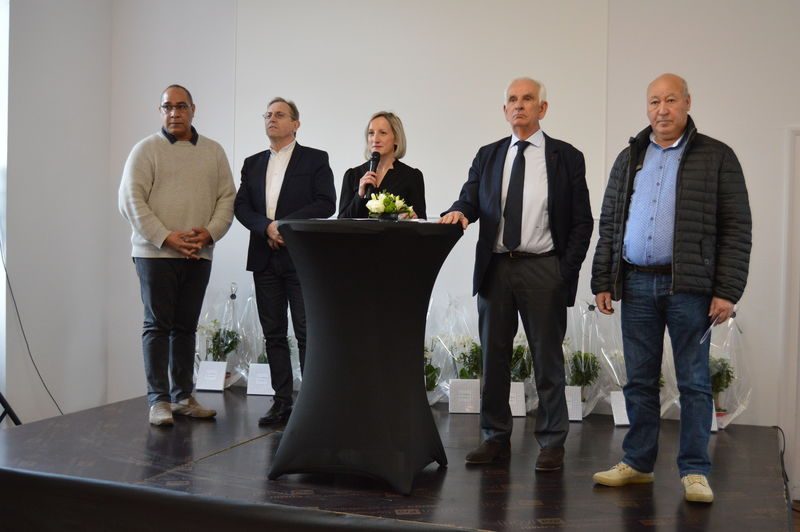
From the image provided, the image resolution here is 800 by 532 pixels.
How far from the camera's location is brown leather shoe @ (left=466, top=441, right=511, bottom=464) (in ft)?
10.8

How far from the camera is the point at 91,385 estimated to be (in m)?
5.74

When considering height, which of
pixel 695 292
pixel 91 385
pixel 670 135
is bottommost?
pixel 91 385

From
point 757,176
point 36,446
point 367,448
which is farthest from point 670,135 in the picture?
point 36,446

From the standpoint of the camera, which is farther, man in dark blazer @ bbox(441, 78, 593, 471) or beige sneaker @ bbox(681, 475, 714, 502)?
man in dark blazer @ bbox(441, 78, 593, 471)

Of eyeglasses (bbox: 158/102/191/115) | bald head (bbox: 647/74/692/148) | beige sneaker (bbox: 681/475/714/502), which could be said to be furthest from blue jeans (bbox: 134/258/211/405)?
beige sneaker (bbox: 681/475/714/502)

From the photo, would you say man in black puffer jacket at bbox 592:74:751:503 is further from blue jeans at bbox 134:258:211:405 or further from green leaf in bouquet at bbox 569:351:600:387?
blue jeans at bbox 134:258:211:405

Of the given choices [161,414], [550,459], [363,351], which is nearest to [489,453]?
[550,459]

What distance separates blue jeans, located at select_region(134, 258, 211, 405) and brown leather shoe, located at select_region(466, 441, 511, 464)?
157 cm

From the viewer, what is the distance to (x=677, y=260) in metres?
2.78

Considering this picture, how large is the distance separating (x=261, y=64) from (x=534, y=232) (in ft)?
10.1

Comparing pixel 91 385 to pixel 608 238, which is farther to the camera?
pixel 91 385

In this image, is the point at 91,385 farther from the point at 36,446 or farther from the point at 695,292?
the point at 695,292

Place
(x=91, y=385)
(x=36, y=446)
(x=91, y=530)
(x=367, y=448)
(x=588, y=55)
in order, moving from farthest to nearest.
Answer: (x=91, y=385) < (x=588, y=55) < (x=36, y=446) < (x=367, y=448) < (x=91, y=530)

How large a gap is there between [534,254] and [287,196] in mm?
1353
